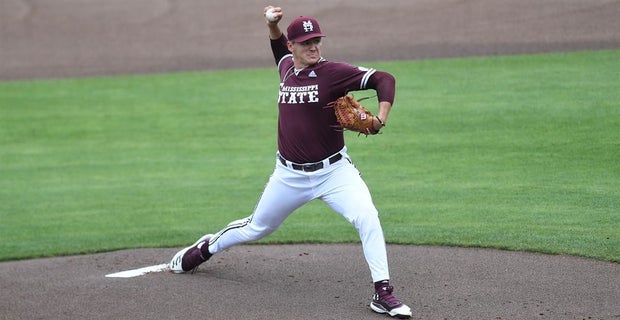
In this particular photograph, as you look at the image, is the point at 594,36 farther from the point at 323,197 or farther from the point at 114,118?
the point at 323,197

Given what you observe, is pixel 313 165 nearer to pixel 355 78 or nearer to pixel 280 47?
pixel 355 78

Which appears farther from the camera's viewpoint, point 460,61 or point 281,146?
point 460,61

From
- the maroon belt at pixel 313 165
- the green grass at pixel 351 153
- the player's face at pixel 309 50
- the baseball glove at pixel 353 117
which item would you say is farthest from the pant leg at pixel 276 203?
the green grass at pixel 351 153

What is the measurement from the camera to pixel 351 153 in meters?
11.9

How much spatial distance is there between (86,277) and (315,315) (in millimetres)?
2231

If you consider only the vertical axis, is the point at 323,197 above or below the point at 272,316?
above

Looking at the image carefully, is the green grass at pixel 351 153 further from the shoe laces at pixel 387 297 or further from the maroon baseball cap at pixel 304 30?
the maroon baseball cap at pixel 304 30

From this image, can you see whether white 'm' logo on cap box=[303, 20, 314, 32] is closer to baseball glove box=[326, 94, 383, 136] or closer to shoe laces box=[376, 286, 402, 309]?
baseball glove box=[326, 94, 383, 136]

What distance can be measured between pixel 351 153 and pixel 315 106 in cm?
583

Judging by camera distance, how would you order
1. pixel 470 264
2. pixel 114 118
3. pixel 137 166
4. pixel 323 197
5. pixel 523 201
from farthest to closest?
pixel 114 118
pixel 137 166
pixel 523 201
pixel 470 264
pixel 323 197

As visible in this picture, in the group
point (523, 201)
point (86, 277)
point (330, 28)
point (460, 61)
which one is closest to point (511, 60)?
point (460, 61)

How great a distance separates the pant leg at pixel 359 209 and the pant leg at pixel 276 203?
183 mm

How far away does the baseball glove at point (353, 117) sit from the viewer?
577 cm

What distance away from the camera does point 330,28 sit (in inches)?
672
